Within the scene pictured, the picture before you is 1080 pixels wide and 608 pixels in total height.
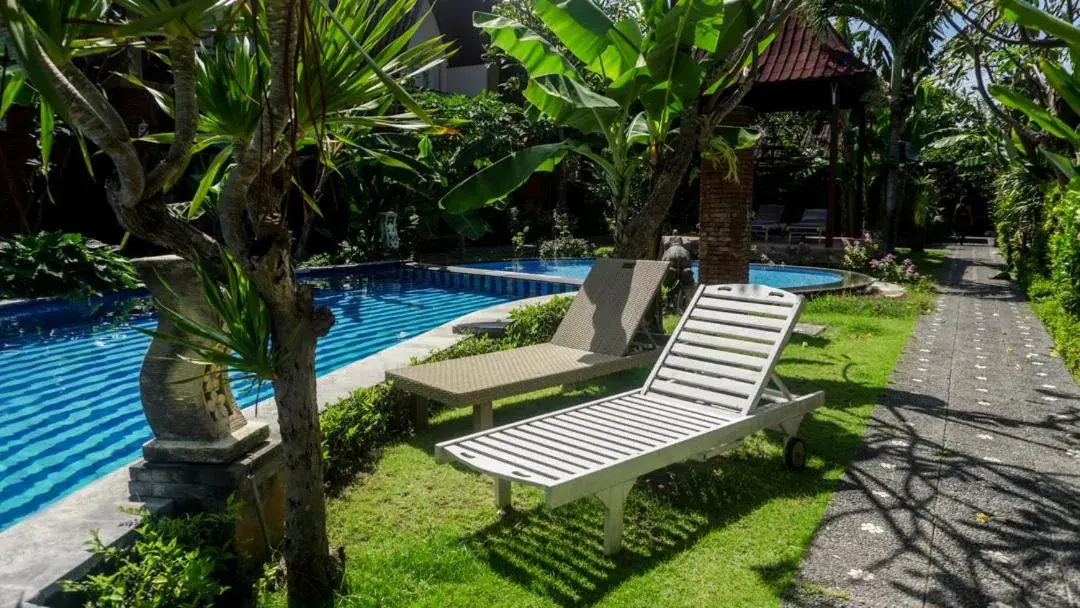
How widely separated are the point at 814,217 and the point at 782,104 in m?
4.66

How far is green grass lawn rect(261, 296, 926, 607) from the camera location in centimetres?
355

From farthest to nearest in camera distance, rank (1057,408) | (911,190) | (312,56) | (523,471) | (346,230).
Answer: (911,190) < (346,230) < (1057,408) < (523,471) < (312,56)

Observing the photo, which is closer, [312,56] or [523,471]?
[312,56]

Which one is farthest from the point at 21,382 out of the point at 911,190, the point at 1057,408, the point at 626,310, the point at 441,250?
the point at 911,190

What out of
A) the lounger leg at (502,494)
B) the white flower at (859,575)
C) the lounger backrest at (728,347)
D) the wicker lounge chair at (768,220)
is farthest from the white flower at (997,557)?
the wicker lounge chair at (768,220)

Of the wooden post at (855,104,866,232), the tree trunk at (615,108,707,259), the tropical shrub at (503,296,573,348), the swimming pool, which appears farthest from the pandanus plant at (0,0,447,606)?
the wooden post at (855,104,866,232)

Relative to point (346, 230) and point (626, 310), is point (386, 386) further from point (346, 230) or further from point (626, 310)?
point (346, 230)

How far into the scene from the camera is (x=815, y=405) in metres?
5.27

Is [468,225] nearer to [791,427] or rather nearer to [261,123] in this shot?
[791,427]

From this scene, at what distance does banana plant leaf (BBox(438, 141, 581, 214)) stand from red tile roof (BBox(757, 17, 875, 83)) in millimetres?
9685

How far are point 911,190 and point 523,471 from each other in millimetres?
22798

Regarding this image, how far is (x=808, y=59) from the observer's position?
54.5ft

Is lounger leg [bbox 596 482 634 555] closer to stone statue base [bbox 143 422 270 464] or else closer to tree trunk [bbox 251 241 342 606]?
tree trunk [bbox 251 241 342 606]

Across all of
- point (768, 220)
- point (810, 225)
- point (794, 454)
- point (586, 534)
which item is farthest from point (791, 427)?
point (768, 220)
